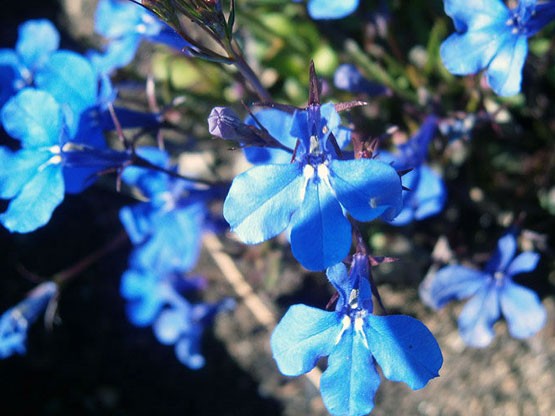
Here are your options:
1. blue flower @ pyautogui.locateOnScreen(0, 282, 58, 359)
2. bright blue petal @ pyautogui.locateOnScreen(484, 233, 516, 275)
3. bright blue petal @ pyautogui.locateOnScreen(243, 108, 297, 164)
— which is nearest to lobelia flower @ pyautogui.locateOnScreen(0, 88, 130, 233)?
bright blue petal @ pyautogui.locateOnScreen(243, 108, 297, 164)

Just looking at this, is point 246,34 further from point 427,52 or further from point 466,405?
point 466,405

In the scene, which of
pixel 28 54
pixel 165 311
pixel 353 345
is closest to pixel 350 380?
pixel 353 345

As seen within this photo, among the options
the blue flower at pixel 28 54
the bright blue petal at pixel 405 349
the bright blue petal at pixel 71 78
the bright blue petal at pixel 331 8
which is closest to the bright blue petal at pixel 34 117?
the bright blue petal at pixel 71 78

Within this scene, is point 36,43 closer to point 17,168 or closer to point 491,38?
point 17,168

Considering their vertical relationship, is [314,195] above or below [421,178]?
above

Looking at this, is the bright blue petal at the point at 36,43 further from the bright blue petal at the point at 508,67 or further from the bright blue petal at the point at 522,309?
the bright blue petal at the point at 522,309

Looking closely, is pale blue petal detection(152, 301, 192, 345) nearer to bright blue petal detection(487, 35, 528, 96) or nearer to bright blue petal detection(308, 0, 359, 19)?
bright blue petal detection(308, 0, 359, 19)

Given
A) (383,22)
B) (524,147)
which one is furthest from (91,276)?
(524,147)
